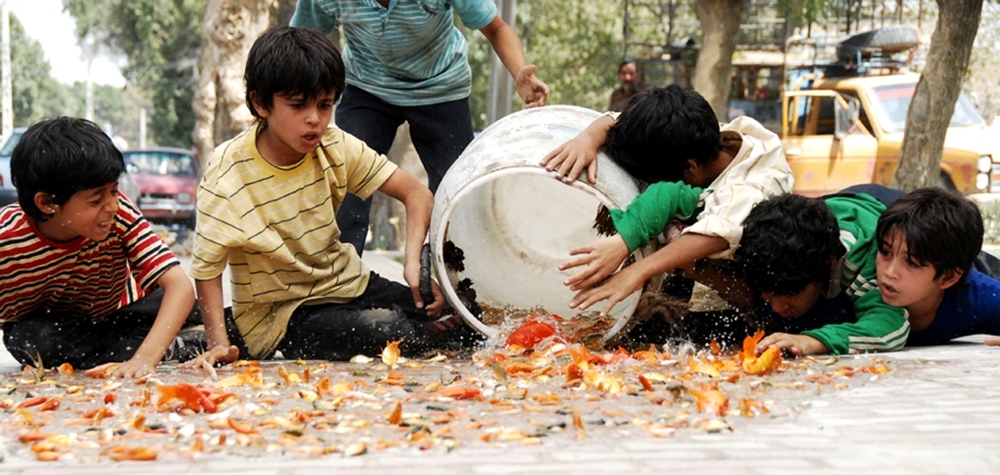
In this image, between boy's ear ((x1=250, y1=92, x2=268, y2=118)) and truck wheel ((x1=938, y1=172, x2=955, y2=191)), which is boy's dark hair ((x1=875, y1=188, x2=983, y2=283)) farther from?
truck wheel ((x1=938, y1=172, x2=955, y2=191))

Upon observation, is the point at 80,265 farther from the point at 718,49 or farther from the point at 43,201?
the point at 718,49

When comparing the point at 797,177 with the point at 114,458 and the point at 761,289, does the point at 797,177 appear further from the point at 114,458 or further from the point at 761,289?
the point at 114,458

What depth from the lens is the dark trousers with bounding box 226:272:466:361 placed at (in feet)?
14.3

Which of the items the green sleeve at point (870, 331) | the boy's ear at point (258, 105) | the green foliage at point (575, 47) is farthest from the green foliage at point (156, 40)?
the green sleeve at point (870, 331)

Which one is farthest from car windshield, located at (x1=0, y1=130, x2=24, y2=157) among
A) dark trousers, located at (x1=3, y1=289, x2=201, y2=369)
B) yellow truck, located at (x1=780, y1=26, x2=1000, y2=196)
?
dark trousers, located at (x1=3, y1=289, x2=201, y2=369)

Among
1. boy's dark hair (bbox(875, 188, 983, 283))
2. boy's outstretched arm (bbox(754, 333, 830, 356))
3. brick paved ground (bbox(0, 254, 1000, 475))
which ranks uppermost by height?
boy's dark hair (bbox(875, 188, 983, 283))

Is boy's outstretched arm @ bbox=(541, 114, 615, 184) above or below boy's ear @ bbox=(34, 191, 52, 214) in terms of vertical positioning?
above

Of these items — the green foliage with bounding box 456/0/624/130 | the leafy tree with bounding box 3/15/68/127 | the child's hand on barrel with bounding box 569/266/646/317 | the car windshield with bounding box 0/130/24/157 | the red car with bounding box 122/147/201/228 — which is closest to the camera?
the child's hand on barrel with bounding box 569/266/646/317

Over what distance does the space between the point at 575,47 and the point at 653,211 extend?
30.4 m

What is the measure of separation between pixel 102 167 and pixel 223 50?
9885 mm

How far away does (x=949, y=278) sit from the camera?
4.15 metres

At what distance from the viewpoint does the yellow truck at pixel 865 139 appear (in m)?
13.6

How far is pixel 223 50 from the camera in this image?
13.3 metres

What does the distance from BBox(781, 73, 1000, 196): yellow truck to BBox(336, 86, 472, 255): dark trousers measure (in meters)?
9.31
